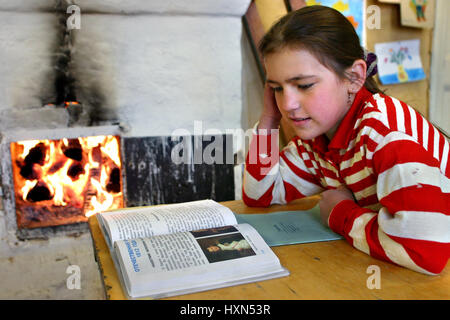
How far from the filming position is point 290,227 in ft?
2.99

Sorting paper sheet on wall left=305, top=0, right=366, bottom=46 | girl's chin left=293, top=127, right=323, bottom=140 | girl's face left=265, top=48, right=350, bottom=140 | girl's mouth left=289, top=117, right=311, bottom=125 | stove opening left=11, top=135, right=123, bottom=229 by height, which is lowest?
stove opening left=11, top=135, right=123, bottom=229

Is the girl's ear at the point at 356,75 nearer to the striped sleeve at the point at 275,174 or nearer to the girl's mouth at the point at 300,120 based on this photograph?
the girl's mouth at the point at 300,120

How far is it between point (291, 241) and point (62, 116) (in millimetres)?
1197

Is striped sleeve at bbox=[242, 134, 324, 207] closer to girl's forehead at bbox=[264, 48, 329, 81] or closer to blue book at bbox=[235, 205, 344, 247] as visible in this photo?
blue book at bbox=[235, 205, 344, 247]

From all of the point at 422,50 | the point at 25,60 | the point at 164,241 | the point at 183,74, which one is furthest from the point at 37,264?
the point at 422,50

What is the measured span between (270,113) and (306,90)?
26 centimetres

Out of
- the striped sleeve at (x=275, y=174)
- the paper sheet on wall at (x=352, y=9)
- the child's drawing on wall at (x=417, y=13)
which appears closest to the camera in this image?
the striped sleeve at (x=275, y=174)

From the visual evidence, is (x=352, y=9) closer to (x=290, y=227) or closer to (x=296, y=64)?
(x=296, y=64)

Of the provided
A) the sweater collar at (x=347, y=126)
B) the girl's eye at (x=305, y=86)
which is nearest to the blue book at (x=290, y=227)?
the sweater collar at (x=347, y=126)

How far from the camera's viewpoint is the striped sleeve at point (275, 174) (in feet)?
3.72

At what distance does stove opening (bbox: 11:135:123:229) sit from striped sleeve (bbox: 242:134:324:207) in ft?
2.75

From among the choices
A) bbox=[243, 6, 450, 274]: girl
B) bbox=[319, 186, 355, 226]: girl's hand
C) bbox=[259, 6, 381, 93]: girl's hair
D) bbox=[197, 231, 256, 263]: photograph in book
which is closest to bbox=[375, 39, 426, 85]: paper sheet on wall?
bbox=[243, 6, 450, 274]: girl

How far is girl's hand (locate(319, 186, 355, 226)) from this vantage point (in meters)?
0.90
